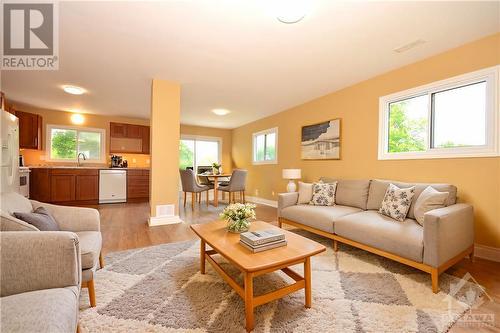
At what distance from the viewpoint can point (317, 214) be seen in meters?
2.71

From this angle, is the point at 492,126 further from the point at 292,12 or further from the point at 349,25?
the point at 292,12

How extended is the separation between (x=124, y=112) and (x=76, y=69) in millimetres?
2610

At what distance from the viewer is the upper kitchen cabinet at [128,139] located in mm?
5988

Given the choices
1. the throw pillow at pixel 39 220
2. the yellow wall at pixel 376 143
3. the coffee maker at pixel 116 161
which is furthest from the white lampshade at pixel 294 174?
the coffee maker at pixel 116 161

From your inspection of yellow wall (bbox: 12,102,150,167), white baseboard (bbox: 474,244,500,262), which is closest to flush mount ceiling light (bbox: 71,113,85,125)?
yellow wall (bbox: 12,102,150,167)

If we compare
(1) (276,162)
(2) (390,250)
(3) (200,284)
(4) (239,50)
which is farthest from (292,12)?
(1) (276,162)

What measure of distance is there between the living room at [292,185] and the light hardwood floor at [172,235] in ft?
0.08

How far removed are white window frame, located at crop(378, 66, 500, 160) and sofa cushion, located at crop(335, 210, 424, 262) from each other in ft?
3.24

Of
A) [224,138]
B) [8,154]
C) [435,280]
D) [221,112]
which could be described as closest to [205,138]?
[224,138]

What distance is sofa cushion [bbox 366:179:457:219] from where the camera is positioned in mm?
2229

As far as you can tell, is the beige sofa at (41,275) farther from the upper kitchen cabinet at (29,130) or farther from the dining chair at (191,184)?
the upper kitchen cabinet at (29,130)

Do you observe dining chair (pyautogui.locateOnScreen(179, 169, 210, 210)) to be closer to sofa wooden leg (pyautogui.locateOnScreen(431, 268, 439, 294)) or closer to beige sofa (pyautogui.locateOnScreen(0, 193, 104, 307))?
beige sofa (pyautogui.locateOnScreen(0, 193, 104, 307))

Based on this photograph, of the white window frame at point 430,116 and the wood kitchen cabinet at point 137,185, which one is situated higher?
the white window frame at point 430,116

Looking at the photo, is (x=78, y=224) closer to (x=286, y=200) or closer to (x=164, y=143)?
(x=164, y=143)
